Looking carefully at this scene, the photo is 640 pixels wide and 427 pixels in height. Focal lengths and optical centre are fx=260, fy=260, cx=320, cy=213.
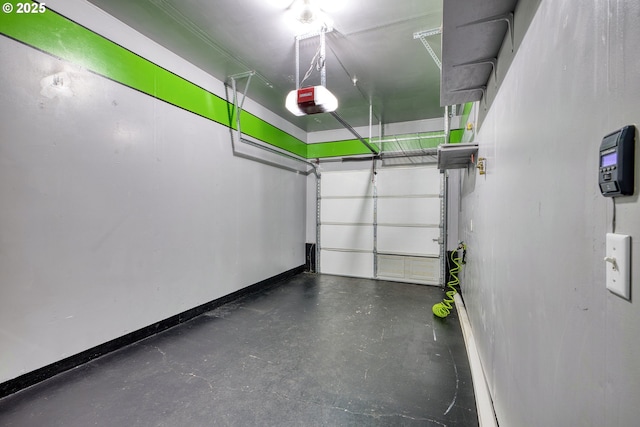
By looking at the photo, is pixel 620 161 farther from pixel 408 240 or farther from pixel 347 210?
pixel 347 210

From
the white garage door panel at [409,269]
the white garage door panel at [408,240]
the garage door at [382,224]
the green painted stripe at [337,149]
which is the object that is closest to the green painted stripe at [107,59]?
the green painted stripe at [337,149]

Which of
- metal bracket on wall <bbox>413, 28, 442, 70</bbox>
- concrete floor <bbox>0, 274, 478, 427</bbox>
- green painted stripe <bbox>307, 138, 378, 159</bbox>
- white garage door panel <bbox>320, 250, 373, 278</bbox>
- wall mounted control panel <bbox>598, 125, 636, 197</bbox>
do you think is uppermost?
metal bracket on wall <bbox>413, 28, 442, 70</bbox>

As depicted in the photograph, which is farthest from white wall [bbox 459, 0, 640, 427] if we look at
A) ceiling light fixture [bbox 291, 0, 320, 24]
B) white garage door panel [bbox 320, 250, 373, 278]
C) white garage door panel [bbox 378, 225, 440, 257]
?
white garage door panel [bbox 320, 250, 373, 278]

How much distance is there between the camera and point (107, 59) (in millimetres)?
2361

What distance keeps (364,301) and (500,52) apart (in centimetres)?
326

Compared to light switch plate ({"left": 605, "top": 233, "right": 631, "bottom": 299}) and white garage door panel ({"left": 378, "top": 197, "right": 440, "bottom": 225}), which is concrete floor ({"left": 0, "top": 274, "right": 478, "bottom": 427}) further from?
white garage door panel ({"left": 378, "top": 197, "right": 440, "bottom": 225})

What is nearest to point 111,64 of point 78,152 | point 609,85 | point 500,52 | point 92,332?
point 78,152

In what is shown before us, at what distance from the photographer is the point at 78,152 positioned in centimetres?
218

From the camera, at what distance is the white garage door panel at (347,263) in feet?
17.4

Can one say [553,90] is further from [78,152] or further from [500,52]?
[78,152]

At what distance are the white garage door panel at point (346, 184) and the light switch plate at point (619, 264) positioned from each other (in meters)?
4.77

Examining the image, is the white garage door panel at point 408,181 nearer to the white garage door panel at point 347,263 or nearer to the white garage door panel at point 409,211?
the white garage door panel at point 409,211

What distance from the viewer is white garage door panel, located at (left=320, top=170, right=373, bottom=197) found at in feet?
17.4

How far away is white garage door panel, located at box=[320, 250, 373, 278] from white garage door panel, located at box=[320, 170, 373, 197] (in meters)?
1.26
